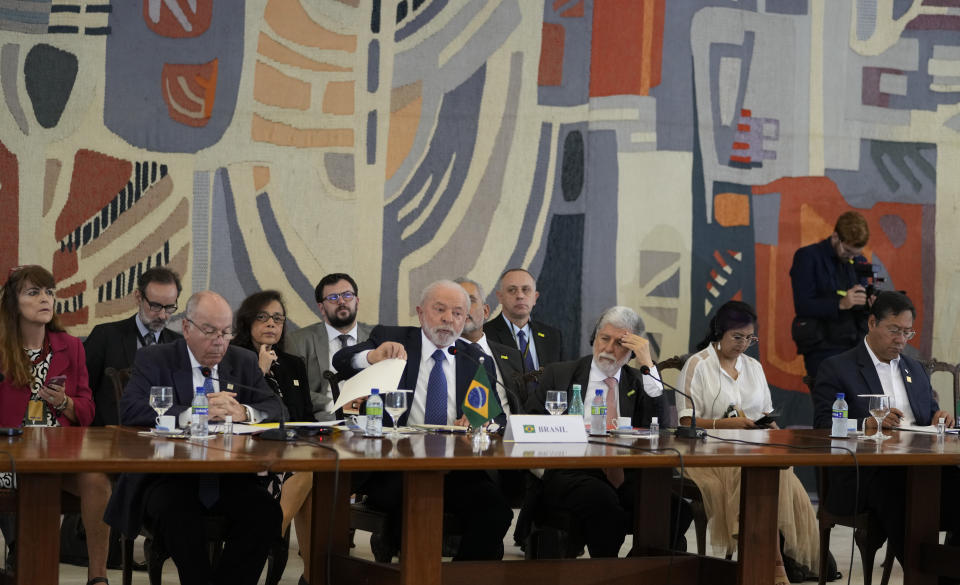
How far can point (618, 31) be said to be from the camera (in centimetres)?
726

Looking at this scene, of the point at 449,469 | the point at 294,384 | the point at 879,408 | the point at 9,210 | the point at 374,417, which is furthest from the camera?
the point at 9,210

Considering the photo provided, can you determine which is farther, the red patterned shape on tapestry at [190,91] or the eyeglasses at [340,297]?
the red patterned shape on tapestry at [190,91]

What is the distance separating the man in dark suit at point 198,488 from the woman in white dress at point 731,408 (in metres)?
1.82

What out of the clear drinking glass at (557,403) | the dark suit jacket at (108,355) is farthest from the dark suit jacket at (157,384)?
the dark suit jacket at (108,355)

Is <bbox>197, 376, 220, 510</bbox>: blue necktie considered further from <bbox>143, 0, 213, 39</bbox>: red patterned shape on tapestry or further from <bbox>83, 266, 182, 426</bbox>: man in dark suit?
<bbox>143, 0, 213, 39</bbox>: red patterned shape on tapestry

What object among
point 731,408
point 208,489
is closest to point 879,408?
point 731,408

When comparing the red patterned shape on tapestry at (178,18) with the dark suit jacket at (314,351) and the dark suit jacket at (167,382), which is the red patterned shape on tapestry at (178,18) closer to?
the dark suit jacket at (314,351)

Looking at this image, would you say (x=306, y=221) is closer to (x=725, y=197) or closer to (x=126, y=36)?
(x=126, y=36)

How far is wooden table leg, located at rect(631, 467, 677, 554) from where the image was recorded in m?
4.06

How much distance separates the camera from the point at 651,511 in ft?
13.4

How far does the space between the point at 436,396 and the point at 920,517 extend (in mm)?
1749

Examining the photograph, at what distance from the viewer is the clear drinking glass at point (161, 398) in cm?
351

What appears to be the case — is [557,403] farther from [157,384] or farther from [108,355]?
[108,355]

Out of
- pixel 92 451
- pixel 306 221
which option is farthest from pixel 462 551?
pixel 306 221
